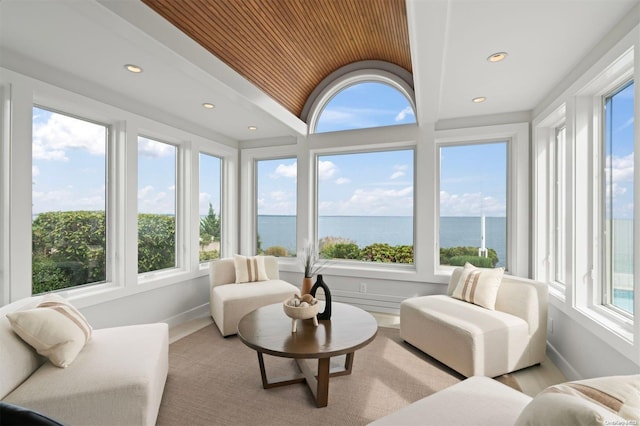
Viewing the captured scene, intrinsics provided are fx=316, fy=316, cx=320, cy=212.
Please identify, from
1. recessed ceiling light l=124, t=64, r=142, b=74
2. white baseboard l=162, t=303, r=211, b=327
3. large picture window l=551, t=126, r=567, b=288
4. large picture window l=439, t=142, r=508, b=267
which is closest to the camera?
recessed ceiling light l=124, t=64, r=142, b=74

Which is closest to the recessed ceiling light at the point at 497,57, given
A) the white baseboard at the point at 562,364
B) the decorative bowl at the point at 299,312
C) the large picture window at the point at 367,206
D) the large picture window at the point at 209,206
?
the large picture window at the point at 367,206

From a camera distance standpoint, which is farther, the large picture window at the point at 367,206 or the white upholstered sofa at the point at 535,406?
the large picture window at the point at 367,206

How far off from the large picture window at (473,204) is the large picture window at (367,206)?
16.9 inches

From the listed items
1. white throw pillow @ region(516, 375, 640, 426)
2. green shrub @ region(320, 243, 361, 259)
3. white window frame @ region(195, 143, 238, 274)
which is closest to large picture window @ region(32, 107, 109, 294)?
white window frame @ region(195, 143, 238, 274)

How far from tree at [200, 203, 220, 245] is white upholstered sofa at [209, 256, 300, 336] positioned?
0.72 m

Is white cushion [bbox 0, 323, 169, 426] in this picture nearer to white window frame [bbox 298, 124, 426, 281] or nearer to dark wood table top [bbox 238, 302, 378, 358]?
dark wood table top [bbox 238, 302, 378, 358]

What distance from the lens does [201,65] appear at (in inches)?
97.8

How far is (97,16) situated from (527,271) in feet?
14.4

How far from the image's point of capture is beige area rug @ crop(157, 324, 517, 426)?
78.0 inches

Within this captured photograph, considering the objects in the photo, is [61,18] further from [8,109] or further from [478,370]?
[478,370]

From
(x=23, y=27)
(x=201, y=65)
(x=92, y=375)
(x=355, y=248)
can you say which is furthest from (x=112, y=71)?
(x=355, y=248)

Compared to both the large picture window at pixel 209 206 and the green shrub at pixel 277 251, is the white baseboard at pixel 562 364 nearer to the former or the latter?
the green shrub at pixel 277 251

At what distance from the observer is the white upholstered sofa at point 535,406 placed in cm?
84

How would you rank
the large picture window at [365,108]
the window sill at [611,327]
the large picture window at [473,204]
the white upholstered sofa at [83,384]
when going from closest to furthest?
1. the white upholstered sofa at [83,384]
2. the window sill at [611,327]
3. the large picture window at [473,204]
4. the large picture window at [365,108]
